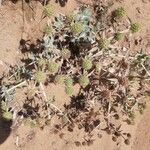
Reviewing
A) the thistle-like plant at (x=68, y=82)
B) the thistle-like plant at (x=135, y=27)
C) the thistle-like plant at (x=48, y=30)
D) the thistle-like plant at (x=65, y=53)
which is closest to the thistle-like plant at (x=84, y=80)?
the thistle-like plant at (x=68, y=82)

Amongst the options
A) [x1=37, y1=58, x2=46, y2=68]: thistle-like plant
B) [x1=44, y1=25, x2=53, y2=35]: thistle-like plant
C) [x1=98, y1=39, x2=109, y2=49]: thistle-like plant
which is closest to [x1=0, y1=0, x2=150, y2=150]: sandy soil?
[x1=44, y1=25, x2=53, y2=35]: thistle-like plant

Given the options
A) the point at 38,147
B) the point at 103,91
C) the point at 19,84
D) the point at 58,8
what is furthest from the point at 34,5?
the point at 38,147

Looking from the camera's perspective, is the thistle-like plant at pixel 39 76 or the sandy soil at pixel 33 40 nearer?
the thistle-like plant at pixel 39 76

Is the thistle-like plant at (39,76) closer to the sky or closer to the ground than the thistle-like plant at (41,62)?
closer to the ground

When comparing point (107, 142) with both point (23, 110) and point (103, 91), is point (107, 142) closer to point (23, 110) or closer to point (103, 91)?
point (103, 91)

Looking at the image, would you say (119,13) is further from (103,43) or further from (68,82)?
(68,82)

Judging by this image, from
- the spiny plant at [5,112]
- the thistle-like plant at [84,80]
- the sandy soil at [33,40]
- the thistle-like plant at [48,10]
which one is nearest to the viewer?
the thistle-like plant at [48,10]

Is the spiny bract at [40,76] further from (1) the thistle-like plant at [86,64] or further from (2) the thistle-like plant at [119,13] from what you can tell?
(2) the thistle-like plant at [119,13]

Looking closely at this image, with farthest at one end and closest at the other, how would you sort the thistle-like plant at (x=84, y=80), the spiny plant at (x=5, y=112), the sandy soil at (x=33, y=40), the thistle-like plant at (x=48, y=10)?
the sandy soil at (x=33, y=40)
the thistle-like plant at (x=84, y=80)
the spiny plant at (x=5, y=112)
the thistle-like plant at (x=48, y=10)

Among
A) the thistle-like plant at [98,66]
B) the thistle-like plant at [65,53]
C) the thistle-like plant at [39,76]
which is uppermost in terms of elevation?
the thistle-like plant at [65,53]
